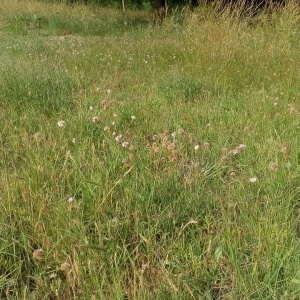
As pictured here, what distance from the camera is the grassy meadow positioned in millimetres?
1593

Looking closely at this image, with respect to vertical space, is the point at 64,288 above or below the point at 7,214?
below

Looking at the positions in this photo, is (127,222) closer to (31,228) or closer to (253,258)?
(31,228)

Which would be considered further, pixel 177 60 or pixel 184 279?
pixel 177 60

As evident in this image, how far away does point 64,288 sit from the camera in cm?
161

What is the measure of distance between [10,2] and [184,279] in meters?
16.6

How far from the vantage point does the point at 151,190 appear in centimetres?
205

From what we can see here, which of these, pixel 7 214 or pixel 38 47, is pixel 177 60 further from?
pixel 7 214

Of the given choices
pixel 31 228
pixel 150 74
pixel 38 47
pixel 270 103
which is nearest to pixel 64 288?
pixel 31 228

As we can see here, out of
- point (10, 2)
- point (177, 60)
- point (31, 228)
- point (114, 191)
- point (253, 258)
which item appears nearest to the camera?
point (253, 258)

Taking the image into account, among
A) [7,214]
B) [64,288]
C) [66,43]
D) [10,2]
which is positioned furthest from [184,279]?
[10,2]

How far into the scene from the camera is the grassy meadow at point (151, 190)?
1.59 meters

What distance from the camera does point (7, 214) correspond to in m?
1.87

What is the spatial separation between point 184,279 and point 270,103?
2.64m

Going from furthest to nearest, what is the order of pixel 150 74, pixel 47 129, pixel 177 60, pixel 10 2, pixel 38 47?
pixel 10 2, pixel 38 47, pixel 177 60, pixel 150 74, pixel 47 129
